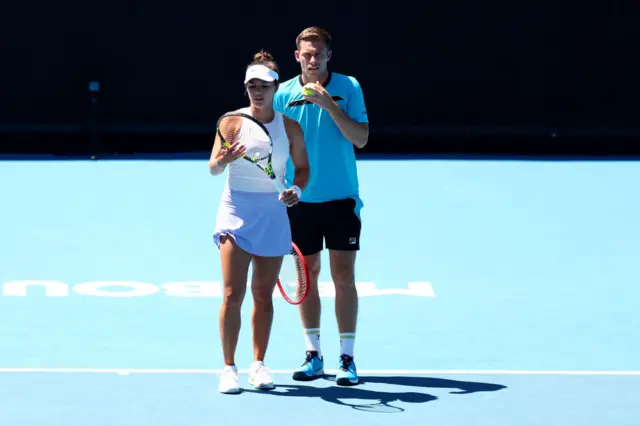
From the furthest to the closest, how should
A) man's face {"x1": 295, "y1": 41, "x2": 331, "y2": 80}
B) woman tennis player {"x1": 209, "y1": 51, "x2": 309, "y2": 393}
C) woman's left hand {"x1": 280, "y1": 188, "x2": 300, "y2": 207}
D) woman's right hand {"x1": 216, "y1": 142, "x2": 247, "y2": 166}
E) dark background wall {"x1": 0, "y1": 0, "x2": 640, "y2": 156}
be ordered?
dark background wall {"x1": 0, "y1": 0, "x2": 640, "y2": 156} < man's face {"x1": 295, "y1": 41, "x2": 331, "y2": 80} < woman tennis player {"x1": 209, "y1": 51, "x2": 309, "y2": 393} < woman's left hand {"x1": 280, "y1": 188, "x2": 300, "y2": 207} < woman's right hand {"x1": 216, "y1": 142, "x2": 247, "y2": 166}

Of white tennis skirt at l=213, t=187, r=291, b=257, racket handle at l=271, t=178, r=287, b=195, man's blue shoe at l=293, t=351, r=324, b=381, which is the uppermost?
racket handle at l=271, t=178, r=287, b=195

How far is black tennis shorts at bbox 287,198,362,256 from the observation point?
6.93 meters

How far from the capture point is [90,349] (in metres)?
7.57

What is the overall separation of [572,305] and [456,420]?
279 centimetres

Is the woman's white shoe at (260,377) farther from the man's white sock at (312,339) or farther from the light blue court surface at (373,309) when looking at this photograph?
the man's white sock at (312,339)

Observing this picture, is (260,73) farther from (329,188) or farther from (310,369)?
(310,369)

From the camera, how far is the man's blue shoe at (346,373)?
Result: 22.4ft

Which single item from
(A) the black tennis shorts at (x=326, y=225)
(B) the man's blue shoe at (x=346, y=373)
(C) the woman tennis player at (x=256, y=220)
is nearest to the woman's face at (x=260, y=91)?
(C) the woman tennis player at (x=256, y=220)

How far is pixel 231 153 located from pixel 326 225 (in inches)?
33.4

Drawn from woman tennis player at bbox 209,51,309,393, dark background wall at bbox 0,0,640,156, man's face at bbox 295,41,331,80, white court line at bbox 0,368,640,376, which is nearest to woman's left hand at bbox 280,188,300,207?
woman tennis player at bbox 209,51,309,393

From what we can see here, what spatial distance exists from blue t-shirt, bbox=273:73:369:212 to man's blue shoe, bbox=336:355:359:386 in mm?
826

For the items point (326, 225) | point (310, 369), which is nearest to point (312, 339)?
point (310, 369)

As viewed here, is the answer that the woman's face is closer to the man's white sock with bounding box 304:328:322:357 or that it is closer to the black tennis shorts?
the black tennis shorts

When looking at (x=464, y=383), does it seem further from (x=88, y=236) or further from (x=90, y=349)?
→ (x=88, y=236)
